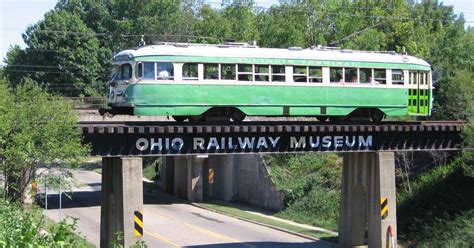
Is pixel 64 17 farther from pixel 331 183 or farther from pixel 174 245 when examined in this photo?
pixel 174 245

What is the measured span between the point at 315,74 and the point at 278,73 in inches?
69.1

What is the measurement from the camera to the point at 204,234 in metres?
38.3

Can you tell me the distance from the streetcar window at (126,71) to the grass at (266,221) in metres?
14.4

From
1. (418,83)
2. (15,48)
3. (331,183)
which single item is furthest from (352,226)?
(15,48)

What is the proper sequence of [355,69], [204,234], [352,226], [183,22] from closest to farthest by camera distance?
[355,69] < [352,226] < [204,234] < [183,22]

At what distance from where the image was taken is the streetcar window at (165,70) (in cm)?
Answer: 2692

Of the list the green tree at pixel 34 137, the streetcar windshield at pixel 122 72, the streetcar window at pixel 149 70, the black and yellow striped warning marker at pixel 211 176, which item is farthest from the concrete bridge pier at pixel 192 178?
the streetcar window at pixel 149 70

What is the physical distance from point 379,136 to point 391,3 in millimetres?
55130

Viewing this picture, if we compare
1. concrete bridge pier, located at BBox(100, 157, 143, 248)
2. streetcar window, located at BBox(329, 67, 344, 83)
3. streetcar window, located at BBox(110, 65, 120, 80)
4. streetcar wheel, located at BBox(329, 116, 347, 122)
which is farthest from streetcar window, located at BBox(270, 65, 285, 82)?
concrete bridge pier, located at BBox(100, 157, 143, 248)

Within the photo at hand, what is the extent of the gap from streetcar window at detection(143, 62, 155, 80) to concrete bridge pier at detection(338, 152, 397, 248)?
10726 mm

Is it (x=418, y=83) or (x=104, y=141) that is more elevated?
(x=418, y=83)

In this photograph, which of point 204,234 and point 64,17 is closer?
point 204,234

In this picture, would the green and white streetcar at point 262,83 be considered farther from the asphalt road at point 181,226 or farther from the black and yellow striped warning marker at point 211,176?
the black and yellow striped warning marker at point 211,176

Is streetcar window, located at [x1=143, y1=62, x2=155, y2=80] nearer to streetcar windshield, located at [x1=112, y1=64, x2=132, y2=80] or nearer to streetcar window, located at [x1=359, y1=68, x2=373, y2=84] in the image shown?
streetcar windshield, located at [x1=112, y1=64, x2=132, y2=80]
